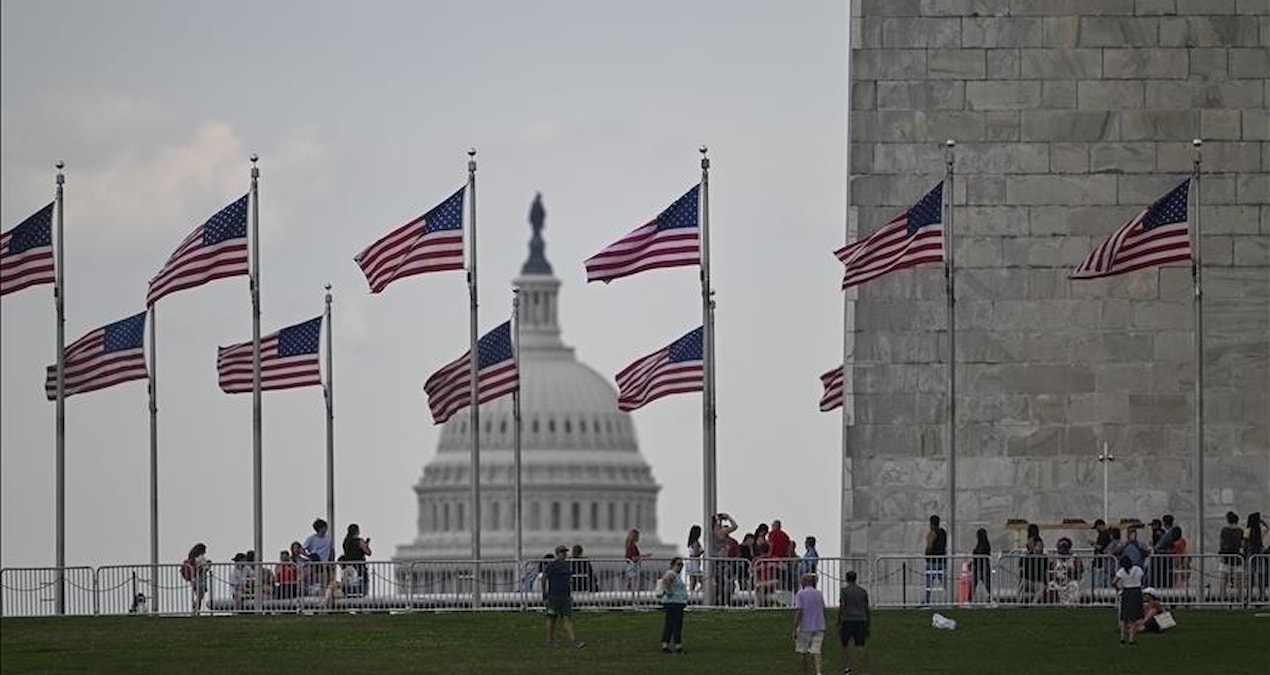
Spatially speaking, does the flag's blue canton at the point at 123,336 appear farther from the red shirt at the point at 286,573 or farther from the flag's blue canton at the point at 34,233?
the red shirt at the point at 286,573

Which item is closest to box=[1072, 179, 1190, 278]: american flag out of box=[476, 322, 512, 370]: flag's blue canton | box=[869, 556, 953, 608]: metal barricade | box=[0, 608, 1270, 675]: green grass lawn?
box=[869, 556, 953, 608]: metal barricade

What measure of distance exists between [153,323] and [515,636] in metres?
21.1

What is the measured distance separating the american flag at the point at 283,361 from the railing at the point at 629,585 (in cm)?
627

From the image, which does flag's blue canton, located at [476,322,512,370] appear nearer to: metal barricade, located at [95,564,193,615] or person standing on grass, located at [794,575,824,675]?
metal barricade, located at [95,564,193,615]

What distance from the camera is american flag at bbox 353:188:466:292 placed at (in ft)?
253

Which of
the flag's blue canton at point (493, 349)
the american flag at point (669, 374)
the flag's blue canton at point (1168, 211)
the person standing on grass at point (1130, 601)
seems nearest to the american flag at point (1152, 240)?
the flag's blue canton at point (1168, 211)

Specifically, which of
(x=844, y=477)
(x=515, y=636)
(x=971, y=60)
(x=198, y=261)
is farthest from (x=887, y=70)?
(x=515, y=636)

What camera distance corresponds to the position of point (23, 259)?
79.1 metres

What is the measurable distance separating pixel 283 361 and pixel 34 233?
19.1ft

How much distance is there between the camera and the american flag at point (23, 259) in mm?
78938

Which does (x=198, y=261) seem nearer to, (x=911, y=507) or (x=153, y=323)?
(x=153, y=323)

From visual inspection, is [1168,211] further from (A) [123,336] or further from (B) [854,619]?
(A) [123,336]

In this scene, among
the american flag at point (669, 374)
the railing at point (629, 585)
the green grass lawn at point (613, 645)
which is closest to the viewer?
the green grass lawn at point (613, 645)

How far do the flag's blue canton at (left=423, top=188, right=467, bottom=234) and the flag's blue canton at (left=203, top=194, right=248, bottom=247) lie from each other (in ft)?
10.4
